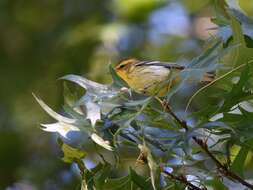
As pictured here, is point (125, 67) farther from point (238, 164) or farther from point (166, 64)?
point (238, 164)

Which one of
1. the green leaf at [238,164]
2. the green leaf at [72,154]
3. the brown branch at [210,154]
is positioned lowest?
the green leaf at [238,164]

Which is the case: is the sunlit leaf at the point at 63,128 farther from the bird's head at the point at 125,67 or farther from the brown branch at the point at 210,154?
the bird's head at the point at 125,67

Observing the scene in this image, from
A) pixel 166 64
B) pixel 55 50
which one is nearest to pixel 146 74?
pixel 166 64

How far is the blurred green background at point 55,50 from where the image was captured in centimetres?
646

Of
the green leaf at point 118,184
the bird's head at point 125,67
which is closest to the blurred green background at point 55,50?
the bird's head at point 125,67

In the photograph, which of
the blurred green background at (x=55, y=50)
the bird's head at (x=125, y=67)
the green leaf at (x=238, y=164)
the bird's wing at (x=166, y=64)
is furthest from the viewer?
the blurred green background at (x=55, y=50)

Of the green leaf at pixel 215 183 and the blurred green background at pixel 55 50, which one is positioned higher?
the green leaf at pixel 215 183

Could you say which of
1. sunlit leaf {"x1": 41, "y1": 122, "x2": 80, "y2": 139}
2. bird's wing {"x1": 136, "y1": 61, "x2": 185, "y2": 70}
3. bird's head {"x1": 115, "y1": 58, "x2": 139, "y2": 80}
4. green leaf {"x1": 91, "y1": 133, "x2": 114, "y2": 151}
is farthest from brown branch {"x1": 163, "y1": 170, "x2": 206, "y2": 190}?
bird's head {"x1": 115, "y1": 58, "x2": 139, "y2": 80}

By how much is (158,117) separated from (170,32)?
15.0 ft

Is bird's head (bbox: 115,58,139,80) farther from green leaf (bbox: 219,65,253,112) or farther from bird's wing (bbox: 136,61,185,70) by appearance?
green leaf (bbox: 219,65,253,112)

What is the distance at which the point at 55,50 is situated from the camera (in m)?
7.25

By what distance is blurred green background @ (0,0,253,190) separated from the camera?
6.46 meters

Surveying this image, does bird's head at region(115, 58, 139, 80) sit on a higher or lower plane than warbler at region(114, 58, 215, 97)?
lower

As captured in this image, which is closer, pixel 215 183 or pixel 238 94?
pixel 238 94
